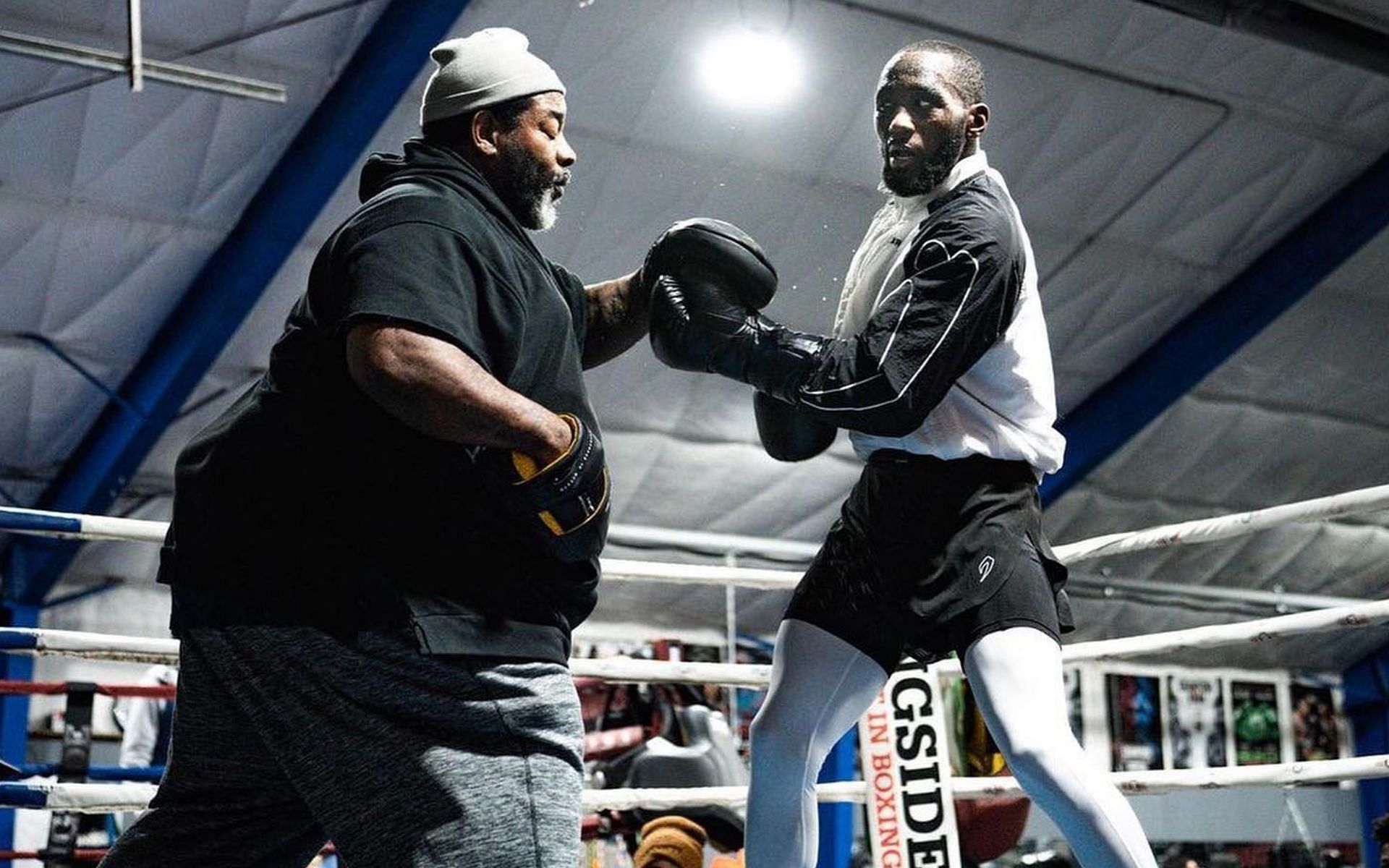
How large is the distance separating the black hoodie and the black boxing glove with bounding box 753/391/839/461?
622 millimetres

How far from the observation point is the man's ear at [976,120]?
2.20 meters

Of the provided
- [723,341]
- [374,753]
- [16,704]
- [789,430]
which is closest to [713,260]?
[723,341]

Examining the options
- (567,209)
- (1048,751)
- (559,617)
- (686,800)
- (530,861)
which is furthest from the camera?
(567,209)

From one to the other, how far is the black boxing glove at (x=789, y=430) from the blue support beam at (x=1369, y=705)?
11992 mm

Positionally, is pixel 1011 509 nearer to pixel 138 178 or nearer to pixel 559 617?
pixel 559 617

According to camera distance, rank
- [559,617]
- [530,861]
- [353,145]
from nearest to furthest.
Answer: [530,861] < [559,617] < [353,145]

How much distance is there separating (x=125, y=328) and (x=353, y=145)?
1.98 meters

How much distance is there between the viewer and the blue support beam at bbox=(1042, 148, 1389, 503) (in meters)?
9.00

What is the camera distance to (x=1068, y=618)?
2.14 metres

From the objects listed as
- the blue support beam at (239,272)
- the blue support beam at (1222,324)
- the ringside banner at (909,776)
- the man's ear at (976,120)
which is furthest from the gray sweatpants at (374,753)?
the blue support beam at (1222,324)

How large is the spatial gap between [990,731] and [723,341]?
61 centimetres

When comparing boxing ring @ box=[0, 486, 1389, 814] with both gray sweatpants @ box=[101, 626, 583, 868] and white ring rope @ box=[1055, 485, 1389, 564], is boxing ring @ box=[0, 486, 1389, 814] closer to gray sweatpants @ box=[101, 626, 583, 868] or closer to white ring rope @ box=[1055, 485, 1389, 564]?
white ring rope @ box=[1055, 485, 1389, 564]

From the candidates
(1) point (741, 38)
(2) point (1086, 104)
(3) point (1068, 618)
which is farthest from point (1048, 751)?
(2) point (1086, 104)

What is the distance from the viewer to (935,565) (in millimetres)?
2076
